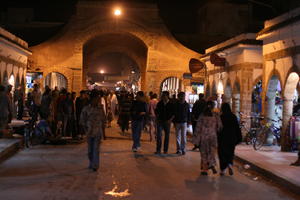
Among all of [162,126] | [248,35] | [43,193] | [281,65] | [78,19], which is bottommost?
[43,193]

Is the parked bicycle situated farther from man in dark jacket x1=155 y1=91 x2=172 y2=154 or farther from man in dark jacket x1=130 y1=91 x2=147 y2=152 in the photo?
man in dark jacket x1=155 y1=91 x2=172 y2=154

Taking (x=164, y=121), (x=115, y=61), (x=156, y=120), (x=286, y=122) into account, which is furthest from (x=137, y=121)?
(x=115, y=61)

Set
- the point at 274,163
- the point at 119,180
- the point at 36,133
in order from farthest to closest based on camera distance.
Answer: the point at 36,133
the point at 274,163
the point at 119,180

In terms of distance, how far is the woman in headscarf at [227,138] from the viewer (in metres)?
10.5

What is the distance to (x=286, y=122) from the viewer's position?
1530 cm

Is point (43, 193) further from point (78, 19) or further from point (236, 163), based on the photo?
point (78, 19)

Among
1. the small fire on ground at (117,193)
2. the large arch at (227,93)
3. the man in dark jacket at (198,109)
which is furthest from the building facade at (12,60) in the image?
the small fire on ground at (117,193)

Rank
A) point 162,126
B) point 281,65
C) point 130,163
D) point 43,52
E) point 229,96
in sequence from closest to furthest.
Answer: point 130,163
point 162,126
point 281,65
point 229,96
point 43,52

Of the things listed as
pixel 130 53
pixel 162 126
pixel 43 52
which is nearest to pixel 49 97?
pixel 162 126

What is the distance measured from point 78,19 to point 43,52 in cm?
359

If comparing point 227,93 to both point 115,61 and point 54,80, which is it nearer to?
point 54,80

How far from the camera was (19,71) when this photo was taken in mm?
28031

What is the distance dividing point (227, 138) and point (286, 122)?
545cm

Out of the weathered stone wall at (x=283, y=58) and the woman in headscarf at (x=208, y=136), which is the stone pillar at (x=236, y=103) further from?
the woman in headscarf at (x=208, y=136)
